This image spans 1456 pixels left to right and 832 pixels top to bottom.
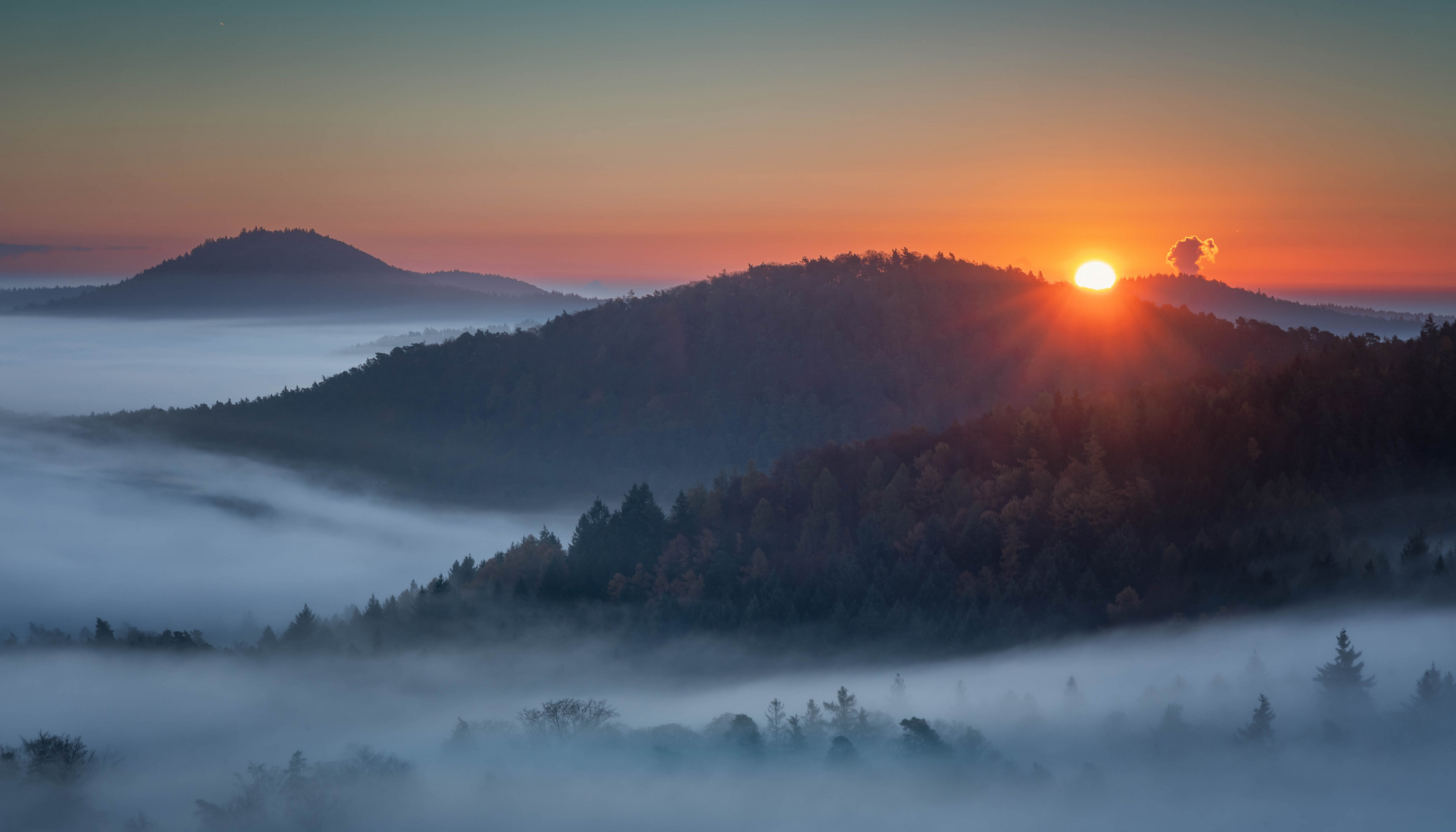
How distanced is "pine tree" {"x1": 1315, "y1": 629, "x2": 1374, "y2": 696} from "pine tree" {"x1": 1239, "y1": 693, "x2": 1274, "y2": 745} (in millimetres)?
3029

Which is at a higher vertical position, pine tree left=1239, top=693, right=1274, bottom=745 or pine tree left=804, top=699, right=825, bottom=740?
pine tree left=1239, top=693, right=1274, bottom=745

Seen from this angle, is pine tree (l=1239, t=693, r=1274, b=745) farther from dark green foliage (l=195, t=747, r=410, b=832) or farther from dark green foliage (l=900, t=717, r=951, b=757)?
dark green foliage (l=195, t=747, r=410, b=832)

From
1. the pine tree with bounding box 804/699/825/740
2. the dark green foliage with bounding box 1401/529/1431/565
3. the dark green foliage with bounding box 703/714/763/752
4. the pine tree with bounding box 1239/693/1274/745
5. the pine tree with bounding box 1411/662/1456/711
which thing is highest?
the dark green foliage with bounding box 1401/529/1431/565

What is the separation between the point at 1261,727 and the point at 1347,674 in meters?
4.56

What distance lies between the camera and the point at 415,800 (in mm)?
68812

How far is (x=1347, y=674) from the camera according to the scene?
47688mm

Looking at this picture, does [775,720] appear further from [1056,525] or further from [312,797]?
[312,797]

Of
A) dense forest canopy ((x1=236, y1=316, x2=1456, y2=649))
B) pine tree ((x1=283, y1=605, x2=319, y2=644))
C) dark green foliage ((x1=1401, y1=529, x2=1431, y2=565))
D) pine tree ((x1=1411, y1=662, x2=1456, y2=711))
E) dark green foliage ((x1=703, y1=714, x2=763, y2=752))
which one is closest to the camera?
pine tree ((x1=1411, y1=662, x2=1456, y2=711))

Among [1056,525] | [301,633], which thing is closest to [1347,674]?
[1056,525]

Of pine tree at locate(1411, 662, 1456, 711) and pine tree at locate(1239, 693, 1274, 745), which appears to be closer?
pine tree at locate(1411, 662, 1456, 711)

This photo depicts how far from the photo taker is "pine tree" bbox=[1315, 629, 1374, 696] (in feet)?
156

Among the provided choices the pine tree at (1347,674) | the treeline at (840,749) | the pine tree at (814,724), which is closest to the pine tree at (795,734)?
the treeline at (840,749)

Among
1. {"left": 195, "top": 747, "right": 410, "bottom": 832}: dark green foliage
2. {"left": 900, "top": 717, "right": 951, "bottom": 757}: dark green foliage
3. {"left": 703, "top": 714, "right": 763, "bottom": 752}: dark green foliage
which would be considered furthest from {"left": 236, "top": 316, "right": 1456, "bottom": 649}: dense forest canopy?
{"left": 195, "top": 747, "right": 410, "bottom": 832}: dark green foliage

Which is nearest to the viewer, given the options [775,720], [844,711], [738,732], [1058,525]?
[844,711]
